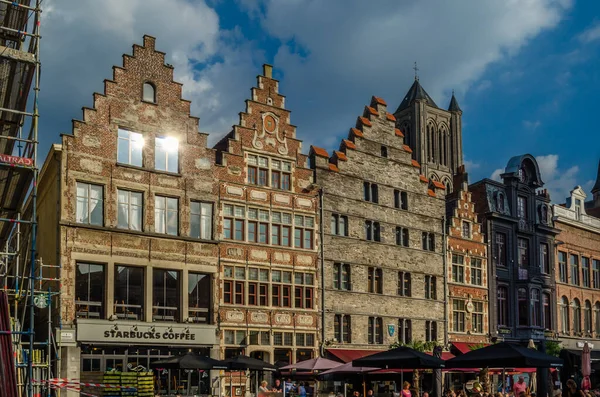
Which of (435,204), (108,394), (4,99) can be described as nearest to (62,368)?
(108,394)

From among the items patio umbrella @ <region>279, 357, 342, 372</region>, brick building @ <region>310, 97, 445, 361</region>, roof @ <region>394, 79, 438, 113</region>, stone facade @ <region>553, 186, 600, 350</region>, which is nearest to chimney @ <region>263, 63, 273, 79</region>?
brick building @ <region>310, 97, 445, 361</region>

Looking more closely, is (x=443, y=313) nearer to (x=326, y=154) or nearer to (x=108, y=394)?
(x=326, y=154)

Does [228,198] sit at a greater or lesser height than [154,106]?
lesser

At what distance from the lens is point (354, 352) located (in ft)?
124

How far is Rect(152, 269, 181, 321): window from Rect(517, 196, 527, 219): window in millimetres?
23835

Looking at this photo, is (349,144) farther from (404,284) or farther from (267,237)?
(404,284)

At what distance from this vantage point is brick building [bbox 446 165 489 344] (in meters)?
43.1

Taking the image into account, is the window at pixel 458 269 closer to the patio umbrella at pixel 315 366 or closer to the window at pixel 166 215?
the patio umbrella at pixel 315 366

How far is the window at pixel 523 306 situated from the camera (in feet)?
155

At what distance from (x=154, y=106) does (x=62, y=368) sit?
10674 millimetres

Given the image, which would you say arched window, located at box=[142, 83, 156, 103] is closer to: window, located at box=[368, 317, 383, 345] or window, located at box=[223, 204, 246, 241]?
window, located at box=[223, 204, 246, 241]

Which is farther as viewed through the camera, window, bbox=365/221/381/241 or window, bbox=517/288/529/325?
window, bbox=517/288/529/325

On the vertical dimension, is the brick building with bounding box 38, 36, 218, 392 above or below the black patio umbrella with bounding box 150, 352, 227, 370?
above

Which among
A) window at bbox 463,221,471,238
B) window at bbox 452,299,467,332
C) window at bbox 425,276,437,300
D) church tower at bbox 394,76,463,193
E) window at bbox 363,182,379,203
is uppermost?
church tower at bbox 394,76,463,193
